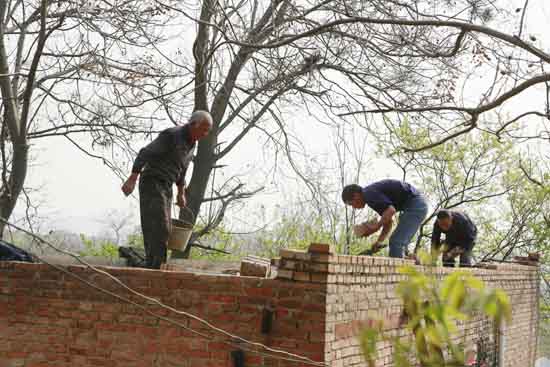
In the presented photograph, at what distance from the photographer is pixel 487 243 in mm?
26672

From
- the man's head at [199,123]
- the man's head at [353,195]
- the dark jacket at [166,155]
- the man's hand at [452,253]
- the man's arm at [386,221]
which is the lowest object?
the man's hand at [452,253]

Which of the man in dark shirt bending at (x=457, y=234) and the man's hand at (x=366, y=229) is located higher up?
the man in dark shirt bending at (x=457, y=234)

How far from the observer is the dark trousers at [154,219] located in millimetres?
7699

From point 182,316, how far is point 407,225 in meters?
3.51

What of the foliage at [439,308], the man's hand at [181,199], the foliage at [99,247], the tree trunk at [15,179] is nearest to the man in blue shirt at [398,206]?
the man's hand at [181,199]

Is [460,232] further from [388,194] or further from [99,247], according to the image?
[99,247]

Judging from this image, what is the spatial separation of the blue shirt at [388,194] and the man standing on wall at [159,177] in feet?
6.31

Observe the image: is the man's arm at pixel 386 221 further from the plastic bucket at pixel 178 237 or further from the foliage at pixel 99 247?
the foliage at pixel 99 247

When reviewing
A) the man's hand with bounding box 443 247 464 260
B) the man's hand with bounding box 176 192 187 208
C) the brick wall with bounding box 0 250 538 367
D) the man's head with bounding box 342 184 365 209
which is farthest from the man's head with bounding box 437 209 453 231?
the man's hand with bounding box 176 192 187 208

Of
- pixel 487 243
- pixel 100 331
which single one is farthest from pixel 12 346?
pixel 487 243

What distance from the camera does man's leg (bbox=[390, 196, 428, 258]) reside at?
892cm

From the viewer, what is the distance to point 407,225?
8.98 meters

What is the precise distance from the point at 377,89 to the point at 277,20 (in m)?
2.08

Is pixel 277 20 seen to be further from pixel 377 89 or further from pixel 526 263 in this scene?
pixel 526 263
